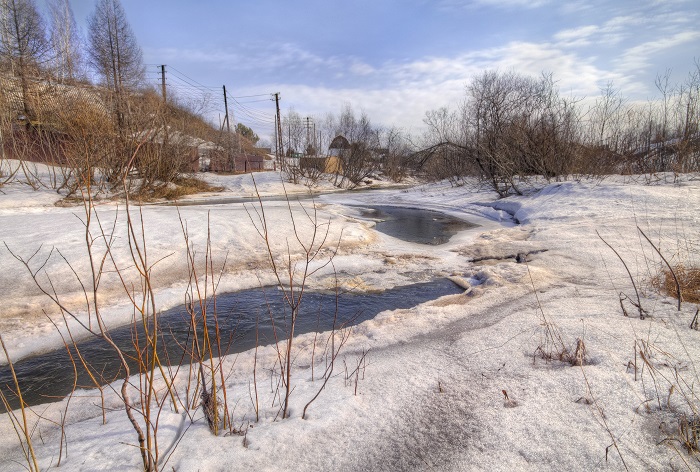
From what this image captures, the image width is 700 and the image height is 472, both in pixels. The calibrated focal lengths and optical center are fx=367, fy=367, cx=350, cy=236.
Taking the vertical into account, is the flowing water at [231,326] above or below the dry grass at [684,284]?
below

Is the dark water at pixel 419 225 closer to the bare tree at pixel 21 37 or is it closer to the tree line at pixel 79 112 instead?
the tree line at pixel 79 112

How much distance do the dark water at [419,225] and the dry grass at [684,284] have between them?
13.6 feet

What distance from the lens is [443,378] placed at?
7.70 ft

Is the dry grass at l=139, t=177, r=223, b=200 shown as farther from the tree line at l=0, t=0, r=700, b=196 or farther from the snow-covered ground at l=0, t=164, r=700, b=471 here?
the snow-covered ground at l=0, t=164, r=700, b=471

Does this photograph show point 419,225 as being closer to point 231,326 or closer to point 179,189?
point 231,326

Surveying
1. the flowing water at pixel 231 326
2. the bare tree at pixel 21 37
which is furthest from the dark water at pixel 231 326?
the bare tree at pixel 21 37

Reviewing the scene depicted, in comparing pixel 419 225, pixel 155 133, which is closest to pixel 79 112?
pixel 155 133

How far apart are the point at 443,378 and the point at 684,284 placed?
2.69 metres

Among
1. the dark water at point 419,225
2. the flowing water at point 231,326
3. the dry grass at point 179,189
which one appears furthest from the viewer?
the dry grass at point 179,189

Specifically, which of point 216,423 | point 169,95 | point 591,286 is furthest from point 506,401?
point 169,95

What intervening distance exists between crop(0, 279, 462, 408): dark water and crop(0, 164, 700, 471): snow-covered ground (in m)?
0.27

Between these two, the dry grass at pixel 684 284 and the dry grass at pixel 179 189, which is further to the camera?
the dry grass at pixel 179 189

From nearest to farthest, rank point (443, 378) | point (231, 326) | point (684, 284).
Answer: point (443, 378) → point (684, 284) → point (231, 326)

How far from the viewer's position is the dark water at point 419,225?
8.23 meters
